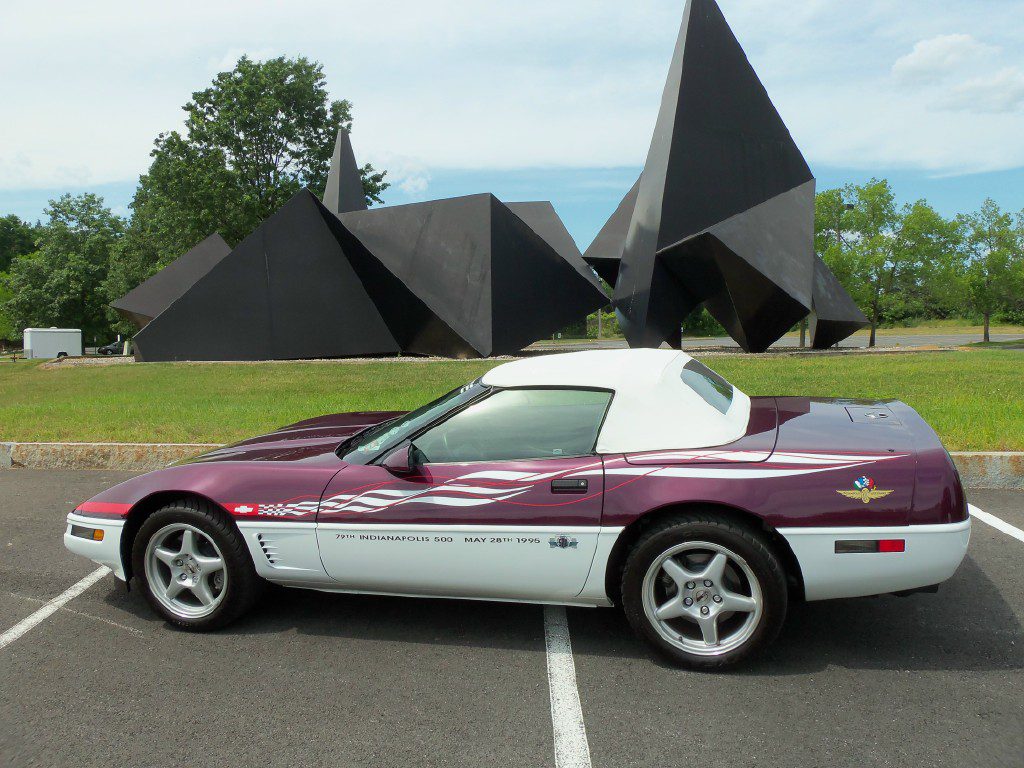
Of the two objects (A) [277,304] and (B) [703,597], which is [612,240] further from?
(B) [703,597]

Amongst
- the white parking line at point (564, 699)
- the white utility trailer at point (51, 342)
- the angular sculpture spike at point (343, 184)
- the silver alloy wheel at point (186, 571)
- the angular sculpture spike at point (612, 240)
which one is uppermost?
the angular sculpture spike at point (343, 184)

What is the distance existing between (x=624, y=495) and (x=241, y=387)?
11.5 meters

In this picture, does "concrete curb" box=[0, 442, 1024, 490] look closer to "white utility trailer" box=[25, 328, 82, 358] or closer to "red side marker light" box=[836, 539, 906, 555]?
"red side marker light" box=[836, 539, 906, 555]

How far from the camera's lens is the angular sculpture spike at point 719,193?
18969mm

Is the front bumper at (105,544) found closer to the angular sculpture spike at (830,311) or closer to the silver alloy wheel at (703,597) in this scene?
the silver alloy wheel at (703,597)

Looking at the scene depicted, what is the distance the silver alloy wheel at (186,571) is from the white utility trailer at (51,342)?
149 feet

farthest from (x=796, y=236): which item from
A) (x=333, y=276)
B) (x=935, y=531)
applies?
(x=935, y=531)

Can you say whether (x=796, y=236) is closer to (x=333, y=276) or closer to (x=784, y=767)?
(x=333, y=276)

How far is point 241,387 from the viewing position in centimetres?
1334

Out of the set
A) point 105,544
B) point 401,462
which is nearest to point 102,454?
point 105,544

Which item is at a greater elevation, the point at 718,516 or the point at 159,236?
the point at 159,236

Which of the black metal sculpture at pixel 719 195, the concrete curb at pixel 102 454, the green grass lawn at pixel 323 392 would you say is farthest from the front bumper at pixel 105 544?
the black metal sculpture at pixel 719 195

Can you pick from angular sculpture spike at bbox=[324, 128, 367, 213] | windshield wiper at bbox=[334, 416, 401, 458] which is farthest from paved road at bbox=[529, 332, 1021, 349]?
windshield wiper at bbox=[334, 416, 401, 458]

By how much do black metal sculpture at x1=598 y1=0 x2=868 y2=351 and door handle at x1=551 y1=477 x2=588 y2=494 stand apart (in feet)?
Answer: 53.6
